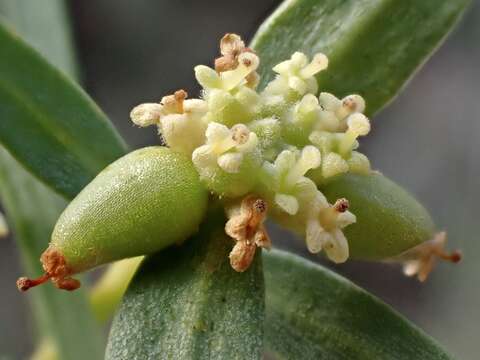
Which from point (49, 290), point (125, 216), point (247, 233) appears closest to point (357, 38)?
point (247, 233)

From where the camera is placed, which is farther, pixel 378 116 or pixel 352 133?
pixel 378 116

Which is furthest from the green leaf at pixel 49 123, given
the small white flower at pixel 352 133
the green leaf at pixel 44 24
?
the green leaf at pixel 44 24

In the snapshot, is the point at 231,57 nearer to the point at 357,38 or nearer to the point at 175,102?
the point at 175,102

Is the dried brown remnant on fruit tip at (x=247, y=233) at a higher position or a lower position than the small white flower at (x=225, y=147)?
lower

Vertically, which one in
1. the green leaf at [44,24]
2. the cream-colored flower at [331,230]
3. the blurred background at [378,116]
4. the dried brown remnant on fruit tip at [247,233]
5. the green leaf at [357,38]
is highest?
the green leaf at [44,24]

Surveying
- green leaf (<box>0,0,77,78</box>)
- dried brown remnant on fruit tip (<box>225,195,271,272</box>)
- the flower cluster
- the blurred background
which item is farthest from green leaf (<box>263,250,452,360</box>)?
the blurred background

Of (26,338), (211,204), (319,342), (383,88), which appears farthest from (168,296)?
(26,338)

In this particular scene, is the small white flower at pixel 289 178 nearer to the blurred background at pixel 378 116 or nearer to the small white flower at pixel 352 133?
the small white flower at pixel 352 133
